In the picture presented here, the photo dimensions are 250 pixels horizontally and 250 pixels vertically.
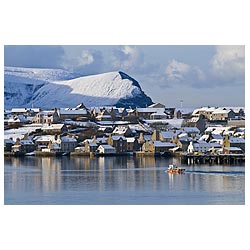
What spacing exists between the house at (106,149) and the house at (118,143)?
0.41ft

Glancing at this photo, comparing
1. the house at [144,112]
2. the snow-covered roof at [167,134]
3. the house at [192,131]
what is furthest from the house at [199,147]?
the house at [144,112]

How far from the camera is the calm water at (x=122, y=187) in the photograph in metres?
7.10

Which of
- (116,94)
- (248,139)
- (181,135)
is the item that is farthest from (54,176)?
(116,94)

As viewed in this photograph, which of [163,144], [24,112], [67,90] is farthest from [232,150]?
[67,90]

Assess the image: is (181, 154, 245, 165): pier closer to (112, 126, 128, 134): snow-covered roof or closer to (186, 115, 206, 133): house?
(112, 126, 128, 134): snow-covered roof

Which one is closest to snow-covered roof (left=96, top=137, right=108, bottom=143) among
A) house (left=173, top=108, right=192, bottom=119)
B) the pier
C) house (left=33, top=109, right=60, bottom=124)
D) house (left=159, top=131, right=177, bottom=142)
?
house (left=159, top=131, right=177, bottom=142)

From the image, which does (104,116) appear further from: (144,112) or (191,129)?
(191,129)

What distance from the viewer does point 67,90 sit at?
71.8 feet

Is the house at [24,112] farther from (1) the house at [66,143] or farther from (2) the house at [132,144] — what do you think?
(2) the house at [132,144]

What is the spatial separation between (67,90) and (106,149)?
18.5 ft

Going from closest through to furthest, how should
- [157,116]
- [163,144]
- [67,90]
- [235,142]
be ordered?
[235,142] → [163,144] → [157,116] → [67,90]

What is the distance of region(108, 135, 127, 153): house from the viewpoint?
16828 millimetres

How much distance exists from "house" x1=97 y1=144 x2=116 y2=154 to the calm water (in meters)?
5.48

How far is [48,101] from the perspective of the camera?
21.8 metres
